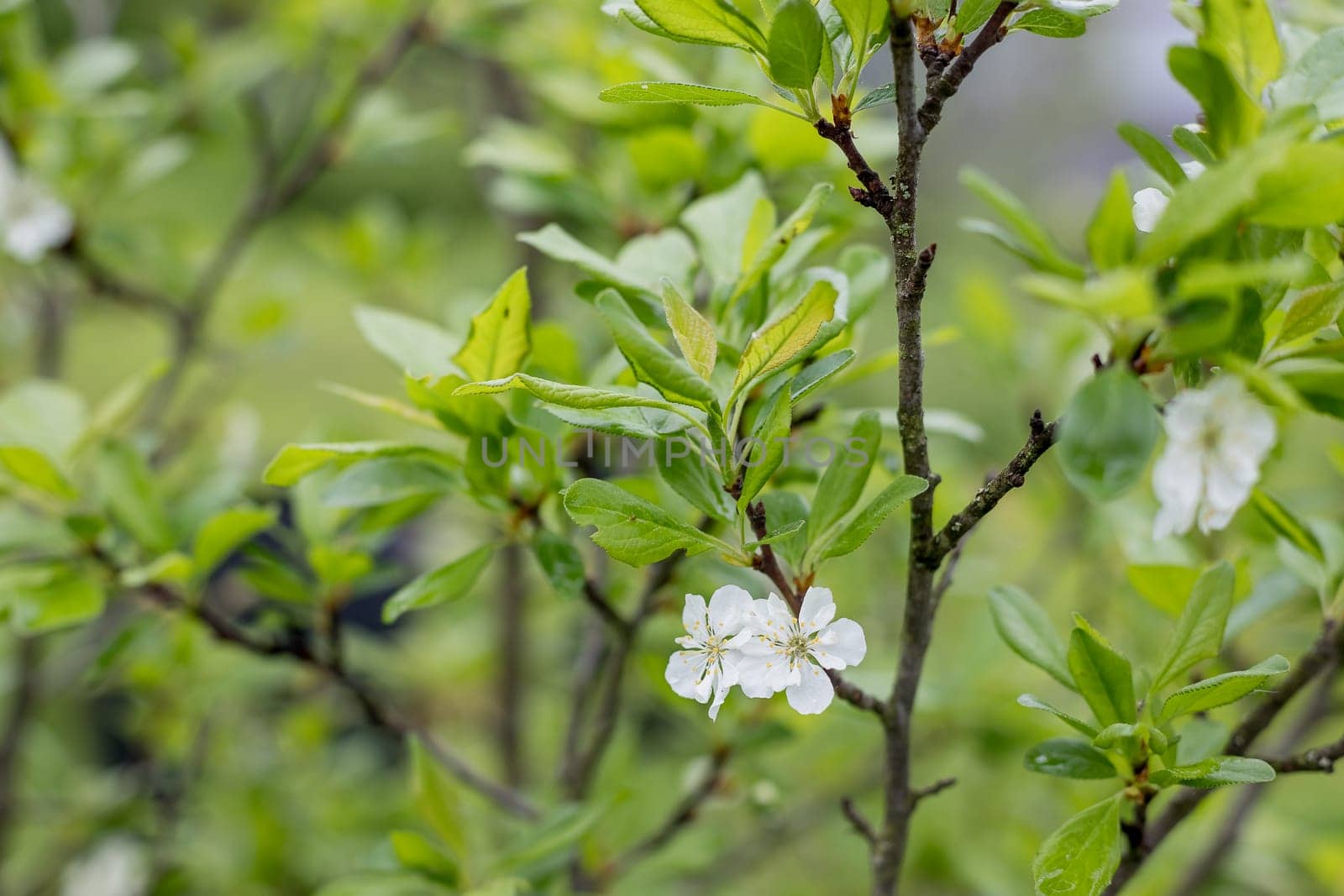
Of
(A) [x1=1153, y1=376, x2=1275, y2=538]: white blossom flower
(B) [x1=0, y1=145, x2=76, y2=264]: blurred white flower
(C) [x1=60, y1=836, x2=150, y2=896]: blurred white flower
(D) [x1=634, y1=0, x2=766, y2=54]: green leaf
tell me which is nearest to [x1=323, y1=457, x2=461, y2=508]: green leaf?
(D) [x1=634, y1=0, x2=766, y2=54]: green leaf

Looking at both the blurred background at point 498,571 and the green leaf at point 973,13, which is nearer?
the green leaf at point 973,13

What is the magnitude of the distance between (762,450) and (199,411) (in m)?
1.27

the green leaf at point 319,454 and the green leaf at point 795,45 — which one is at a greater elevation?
the green leaf at point 795,45

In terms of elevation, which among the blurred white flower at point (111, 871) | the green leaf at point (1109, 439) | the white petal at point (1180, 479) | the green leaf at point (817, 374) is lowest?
the blurred white flower at point (111, 871)

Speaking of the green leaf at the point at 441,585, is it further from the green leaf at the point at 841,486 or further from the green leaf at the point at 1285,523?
the green leaf at the point at 1285,523

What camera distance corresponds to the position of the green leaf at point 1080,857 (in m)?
0.48

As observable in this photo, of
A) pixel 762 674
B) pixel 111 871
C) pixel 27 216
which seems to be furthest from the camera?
pixel 111 871

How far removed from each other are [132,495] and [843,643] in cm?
51

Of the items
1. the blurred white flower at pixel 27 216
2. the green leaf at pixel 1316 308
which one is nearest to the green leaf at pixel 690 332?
the green leaf at pixel 1316 308

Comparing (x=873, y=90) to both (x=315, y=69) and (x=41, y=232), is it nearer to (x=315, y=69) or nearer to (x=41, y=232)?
(x=41, y=232)

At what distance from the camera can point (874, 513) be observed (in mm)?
449

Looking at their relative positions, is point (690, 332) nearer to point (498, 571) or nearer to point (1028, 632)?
point (1028, 632)

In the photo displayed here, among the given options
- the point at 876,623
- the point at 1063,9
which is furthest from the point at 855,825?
the point at 876,623

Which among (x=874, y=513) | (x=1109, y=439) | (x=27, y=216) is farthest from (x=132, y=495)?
(x=1109, y=439)
